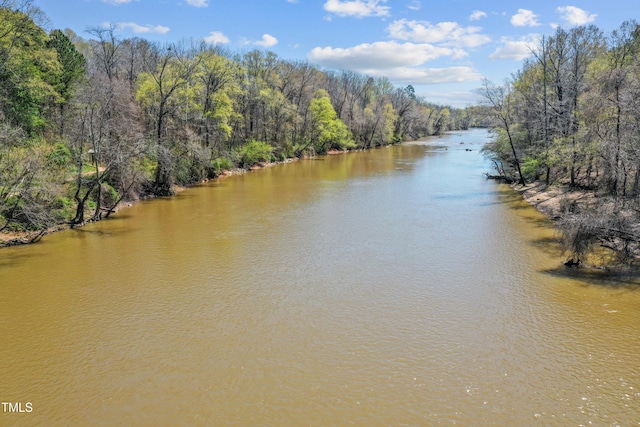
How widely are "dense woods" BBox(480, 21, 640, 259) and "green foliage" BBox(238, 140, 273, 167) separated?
75.0ft

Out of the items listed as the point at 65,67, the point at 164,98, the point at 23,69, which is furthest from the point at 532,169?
the point at 65,67

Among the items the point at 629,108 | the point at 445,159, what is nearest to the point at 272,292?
the point at 629,108

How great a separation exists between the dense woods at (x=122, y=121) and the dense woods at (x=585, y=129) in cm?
2061

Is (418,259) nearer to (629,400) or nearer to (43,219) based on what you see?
(629,400)

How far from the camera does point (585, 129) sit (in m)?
19.2

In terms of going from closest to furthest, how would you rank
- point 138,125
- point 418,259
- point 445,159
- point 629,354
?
point 629,354 < point 418,259 < point 138,125 < point 445,159

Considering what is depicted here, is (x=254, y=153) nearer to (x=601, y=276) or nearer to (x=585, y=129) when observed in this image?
(x=585, y=129)

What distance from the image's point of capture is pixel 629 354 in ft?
31.2

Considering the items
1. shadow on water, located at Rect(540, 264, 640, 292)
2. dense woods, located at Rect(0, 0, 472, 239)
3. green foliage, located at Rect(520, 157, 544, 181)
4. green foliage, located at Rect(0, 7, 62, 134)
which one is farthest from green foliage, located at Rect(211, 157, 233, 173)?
shadow on water, located at Rect(540, 264, 640, 292)

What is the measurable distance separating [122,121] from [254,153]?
17392 millimetres

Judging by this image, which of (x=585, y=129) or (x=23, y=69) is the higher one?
(x=23, y=69)

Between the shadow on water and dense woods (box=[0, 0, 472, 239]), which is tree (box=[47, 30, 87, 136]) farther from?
the shadow on water

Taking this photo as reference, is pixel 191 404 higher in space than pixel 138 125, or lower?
lower

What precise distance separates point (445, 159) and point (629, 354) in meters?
46.1
